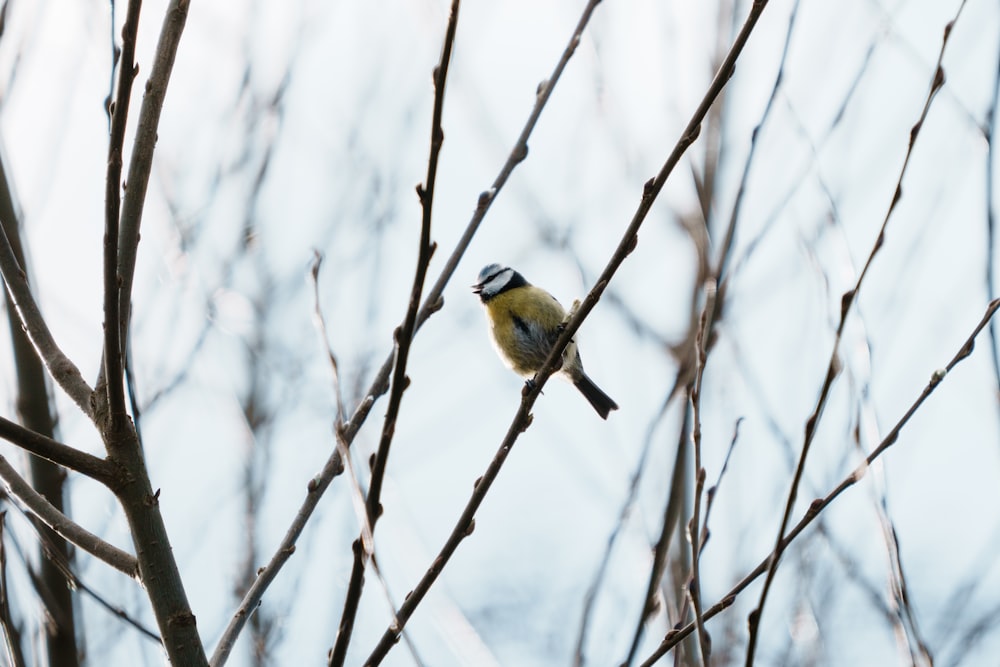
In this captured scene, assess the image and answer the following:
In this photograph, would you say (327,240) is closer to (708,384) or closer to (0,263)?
(708,384)

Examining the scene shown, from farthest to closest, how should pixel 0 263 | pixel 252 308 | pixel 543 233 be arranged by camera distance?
pixel 252 308 < pixel 543 233 < pixel 0 263

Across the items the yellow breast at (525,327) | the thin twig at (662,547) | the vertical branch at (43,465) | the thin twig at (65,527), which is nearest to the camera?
the thin twig at (662,547)

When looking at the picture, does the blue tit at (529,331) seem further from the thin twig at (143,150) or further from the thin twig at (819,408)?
the thin twig at (819,408)

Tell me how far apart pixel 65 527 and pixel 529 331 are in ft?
7.62

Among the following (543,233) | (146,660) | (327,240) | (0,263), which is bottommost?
(146,660)

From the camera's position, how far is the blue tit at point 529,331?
3.66 metres

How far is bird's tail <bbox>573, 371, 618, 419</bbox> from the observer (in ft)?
13.4

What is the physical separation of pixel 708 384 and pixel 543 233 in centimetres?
79

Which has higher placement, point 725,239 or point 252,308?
point 252,308

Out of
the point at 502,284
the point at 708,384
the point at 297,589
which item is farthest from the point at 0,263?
the point at 502,284

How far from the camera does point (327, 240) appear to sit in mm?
3635

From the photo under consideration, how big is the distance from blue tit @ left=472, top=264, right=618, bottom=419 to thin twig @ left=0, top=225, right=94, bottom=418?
2142 millimetres

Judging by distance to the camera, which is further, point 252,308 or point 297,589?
point 252,308

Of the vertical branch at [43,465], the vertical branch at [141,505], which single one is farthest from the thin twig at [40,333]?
the vertical branch at [43,465]
